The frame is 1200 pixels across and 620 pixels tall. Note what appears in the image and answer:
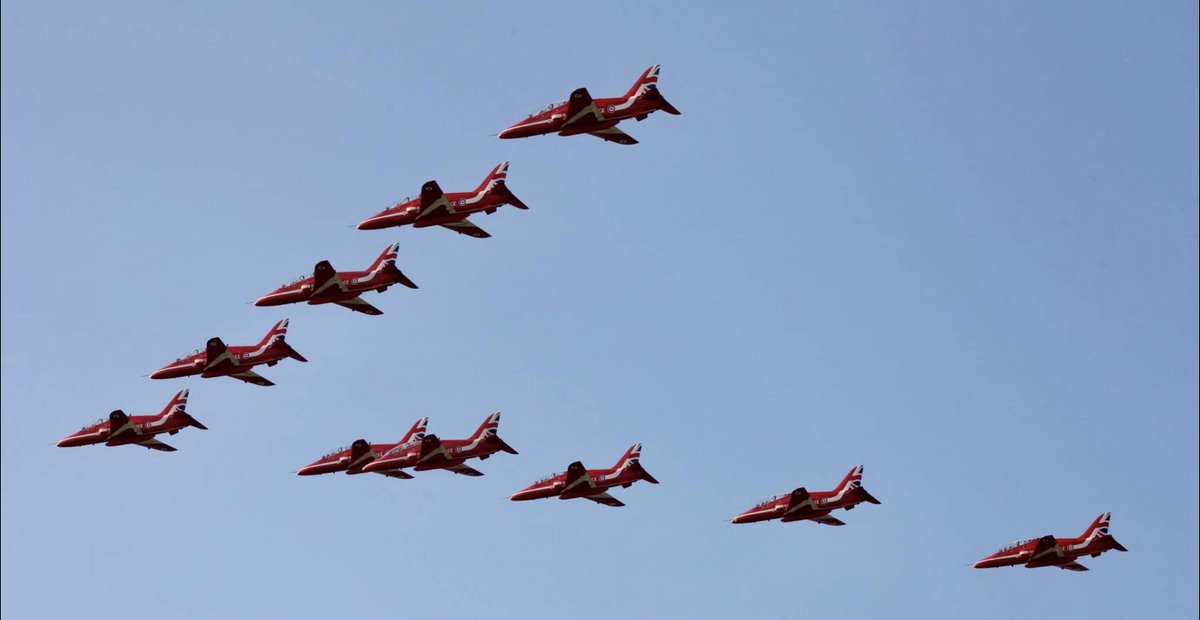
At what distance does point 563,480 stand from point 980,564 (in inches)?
1503

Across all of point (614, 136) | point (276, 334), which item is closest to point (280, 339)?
point (276, 334)

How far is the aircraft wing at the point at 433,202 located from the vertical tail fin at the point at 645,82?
56.8 ft

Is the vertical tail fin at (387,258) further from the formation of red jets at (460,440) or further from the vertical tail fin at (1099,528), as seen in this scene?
the vertical tail fin at (1099,528)

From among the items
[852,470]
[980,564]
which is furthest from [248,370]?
[980,564]

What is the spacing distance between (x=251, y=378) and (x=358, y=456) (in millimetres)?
12012

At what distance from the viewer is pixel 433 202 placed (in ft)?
503

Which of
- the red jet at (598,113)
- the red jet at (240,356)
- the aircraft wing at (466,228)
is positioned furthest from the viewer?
the red jet at (240,356)

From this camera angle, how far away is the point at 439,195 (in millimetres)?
153125

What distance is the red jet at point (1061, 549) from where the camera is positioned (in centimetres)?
16850

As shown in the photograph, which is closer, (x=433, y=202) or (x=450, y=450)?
(x=433, y=202)

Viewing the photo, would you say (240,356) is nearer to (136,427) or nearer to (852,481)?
(136,427)

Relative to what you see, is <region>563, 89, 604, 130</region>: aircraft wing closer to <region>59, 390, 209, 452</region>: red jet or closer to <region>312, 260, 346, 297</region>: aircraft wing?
<region>312, 260, 346, 297</region>: aircraft wing

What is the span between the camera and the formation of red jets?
Answer: 493 feet

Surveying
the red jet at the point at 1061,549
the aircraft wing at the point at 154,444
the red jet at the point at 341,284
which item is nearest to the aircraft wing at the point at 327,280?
the red jet at the point at 341,284
